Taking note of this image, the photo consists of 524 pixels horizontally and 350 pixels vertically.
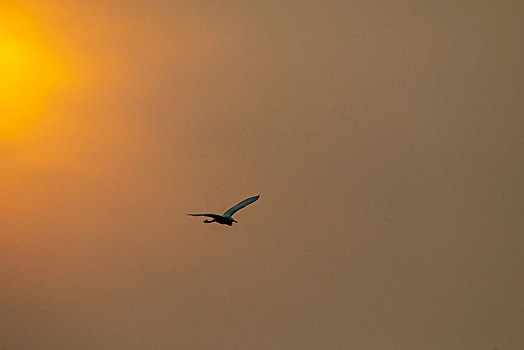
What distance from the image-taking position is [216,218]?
10828 millimetres
